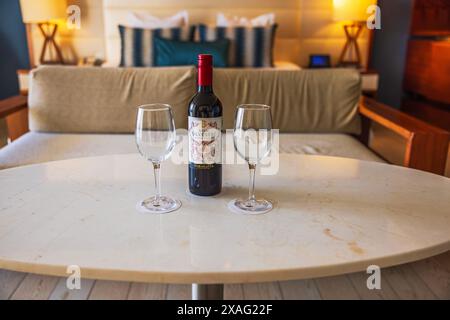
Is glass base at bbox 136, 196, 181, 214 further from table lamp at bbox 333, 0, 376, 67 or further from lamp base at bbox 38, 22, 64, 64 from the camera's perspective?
lamp base at bbox 38, 22, 64, 64

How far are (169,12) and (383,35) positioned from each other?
7.08 ft

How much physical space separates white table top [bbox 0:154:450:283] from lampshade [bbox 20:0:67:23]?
9.44ft

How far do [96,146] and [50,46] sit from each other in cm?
239

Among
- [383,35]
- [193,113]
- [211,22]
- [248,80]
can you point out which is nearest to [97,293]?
[193,113]

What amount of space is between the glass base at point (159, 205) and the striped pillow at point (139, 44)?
270cm

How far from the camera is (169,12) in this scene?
381cm

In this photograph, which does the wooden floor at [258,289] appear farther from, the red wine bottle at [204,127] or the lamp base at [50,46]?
the lamp base at [50,46]

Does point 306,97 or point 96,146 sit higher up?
point 306,97

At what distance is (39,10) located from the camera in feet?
11.3

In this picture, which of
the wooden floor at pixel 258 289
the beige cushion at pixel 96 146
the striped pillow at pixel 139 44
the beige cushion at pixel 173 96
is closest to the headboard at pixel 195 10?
the striped pillow at pixel 139 44

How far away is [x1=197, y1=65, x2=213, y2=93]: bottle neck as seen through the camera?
32.5 inches

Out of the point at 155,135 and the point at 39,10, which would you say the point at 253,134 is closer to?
the point at 155,135

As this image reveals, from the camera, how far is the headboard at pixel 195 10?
3.75m

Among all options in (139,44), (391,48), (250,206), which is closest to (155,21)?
(139,44)
